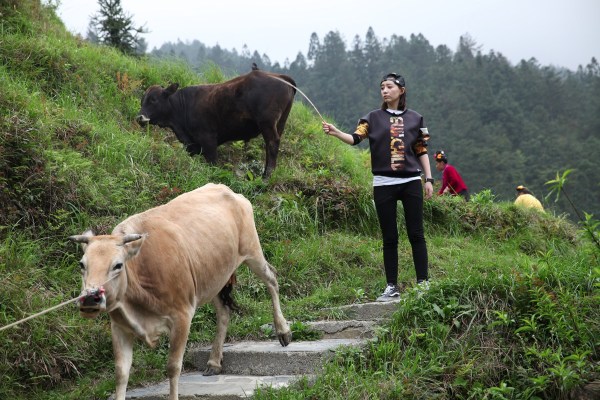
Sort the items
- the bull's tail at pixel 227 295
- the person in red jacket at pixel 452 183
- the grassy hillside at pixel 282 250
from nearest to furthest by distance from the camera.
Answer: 1. the grassy hillside at pixel 282 250
2. the bull's tail at pixel 227 295
3. the person in red jacket at pixel 452 183

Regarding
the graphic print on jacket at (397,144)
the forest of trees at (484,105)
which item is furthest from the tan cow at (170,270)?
the forest of trees at (484,105)

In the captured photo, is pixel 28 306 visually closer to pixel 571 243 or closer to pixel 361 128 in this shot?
pixel 361 128

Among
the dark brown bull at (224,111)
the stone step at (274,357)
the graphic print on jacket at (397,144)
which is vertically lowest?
the stone step at (274,357)

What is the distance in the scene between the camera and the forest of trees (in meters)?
44.8

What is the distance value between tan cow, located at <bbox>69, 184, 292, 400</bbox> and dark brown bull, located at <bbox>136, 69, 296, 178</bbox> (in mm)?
4275

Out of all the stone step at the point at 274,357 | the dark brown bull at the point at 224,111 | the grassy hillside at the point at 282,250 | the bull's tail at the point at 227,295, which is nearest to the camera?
the grassy hillside at the point at 282,250

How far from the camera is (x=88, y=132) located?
31.5ft

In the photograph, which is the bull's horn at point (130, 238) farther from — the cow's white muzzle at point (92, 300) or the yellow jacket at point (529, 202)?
the yellow jacket at point (529, 202)

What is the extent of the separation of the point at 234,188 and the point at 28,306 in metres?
4.36

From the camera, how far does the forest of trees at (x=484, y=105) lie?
4484 cm

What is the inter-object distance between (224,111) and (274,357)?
5713mm

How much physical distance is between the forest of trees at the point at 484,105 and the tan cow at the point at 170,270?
A: 35.0 meters

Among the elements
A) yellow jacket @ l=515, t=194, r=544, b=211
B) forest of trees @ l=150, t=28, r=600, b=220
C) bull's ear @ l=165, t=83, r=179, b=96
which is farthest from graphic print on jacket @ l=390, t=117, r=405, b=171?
forest of trees @ l=150, t=28, r=600, b=220

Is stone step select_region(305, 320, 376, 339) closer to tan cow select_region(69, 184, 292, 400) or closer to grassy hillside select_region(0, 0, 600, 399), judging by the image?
grassy hillside select_region(0, 0, 600, 399)
